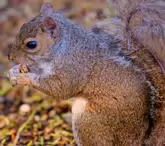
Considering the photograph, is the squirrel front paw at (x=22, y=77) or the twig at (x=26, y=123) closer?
the squirrel front paw at (x=22, y=77)

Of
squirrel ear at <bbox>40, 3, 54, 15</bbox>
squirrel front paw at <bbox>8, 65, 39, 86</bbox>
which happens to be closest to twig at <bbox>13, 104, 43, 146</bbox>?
squirrel front paw at <bbox>8, 65, 39, 86</bbox>

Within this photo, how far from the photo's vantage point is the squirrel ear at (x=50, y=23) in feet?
6.10

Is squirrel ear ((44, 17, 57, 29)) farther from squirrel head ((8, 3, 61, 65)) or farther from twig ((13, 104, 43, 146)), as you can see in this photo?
twig ((13, 104, 43, 146))

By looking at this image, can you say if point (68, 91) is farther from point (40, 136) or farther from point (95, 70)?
point (40, 136)

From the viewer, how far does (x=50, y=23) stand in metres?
1.87

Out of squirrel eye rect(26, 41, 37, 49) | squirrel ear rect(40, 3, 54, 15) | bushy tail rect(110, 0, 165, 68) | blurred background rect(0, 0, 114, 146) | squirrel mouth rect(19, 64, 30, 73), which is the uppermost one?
bushy tail rect(110, 0, 165, 68)

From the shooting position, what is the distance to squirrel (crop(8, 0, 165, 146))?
1.82 m

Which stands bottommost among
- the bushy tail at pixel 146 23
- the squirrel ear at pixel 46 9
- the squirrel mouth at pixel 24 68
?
the squirrel mouth at pixel 24 68

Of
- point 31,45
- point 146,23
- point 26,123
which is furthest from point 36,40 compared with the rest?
point 26,123

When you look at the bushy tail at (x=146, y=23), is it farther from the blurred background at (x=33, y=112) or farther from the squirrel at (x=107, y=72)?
the blurred background at (x=33, y=112)

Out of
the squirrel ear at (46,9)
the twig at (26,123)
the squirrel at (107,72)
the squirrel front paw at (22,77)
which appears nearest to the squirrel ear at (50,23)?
the squirrel at (107,72)

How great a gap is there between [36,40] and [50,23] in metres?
0.09

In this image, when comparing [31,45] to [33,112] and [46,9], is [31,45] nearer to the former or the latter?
[46,9]

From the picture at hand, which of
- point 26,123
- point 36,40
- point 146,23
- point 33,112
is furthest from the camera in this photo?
point 33,112
